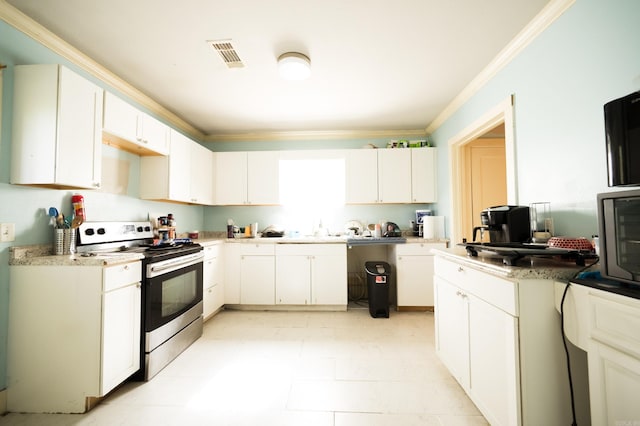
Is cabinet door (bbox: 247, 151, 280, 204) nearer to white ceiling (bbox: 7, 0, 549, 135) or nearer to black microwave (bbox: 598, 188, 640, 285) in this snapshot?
white ceiling (bbox: 7, 0, 549, 135)

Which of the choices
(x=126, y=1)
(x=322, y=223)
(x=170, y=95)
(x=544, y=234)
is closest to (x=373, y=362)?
(x=544, y=234)

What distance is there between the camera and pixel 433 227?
336 cm

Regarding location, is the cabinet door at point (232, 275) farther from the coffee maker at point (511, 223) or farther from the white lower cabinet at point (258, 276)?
the coffee maker at point (511, 223)

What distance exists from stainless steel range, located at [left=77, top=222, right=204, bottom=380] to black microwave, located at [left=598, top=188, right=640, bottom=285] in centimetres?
256

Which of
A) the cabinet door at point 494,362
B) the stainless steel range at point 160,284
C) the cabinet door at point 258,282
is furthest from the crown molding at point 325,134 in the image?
the cabinet door at point 494,362

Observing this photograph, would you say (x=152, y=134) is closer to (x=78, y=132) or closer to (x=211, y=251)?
(x=78, y=132)

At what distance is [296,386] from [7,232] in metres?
2.12

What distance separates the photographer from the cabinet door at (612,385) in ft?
2.66

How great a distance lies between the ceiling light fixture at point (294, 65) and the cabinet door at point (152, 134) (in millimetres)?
1366

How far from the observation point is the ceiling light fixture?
204 centimetres

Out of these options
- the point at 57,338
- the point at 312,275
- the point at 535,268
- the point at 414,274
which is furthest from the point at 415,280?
the point at 57,338

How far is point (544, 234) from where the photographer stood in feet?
5.25

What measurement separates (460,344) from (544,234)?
0.89 meters

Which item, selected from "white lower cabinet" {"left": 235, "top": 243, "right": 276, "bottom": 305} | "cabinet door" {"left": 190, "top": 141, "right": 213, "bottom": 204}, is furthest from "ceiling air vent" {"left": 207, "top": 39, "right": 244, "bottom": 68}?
"white lower cabinet" {"left": 235, "top": 243, "right": 276, "bottom": 305}
